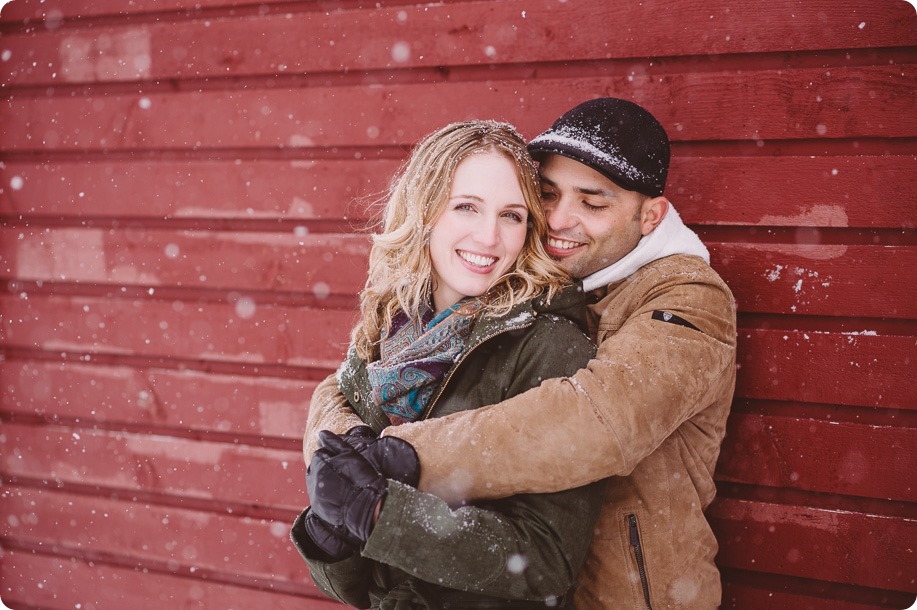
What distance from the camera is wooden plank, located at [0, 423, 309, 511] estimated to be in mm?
2965

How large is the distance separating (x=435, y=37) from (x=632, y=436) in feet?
6.26

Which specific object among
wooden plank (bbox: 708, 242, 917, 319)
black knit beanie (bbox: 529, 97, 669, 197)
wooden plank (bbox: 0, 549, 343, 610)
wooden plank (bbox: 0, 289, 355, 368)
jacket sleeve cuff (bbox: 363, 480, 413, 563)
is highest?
black knit beanie (bbox: 529, 97, 669, 197)

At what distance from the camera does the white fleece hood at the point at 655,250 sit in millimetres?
2000

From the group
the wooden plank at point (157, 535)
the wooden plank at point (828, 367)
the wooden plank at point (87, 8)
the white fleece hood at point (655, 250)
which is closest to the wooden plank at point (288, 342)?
the wooden plank at point (828, 367)

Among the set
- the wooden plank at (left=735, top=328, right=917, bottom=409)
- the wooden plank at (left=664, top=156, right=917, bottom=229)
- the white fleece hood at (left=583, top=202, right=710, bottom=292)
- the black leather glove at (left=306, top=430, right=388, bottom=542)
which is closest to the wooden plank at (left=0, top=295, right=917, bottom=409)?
the wooden plank at (left=735, top=328, right=917, bottom=409)

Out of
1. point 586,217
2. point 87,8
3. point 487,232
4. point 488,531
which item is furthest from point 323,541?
point 87,8

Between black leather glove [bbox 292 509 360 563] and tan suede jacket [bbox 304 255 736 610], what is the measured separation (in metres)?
0.27

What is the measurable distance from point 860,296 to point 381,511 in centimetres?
196

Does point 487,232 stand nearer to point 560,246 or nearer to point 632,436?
point 560,246

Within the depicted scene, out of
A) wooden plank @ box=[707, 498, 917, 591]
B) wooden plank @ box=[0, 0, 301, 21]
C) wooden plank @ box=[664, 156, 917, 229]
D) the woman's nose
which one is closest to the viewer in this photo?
the woman's nose

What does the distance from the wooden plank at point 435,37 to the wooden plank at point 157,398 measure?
147cm

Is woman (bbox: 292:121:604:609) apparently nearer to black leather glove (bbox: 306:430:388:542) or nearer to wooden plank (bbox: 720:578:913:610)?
black leather glove (bbox: 306:430:388:542)

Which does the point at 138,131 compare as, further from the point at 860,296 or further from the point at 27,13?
the point at 860,296

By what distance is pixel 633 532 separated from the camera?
74.5 inches
